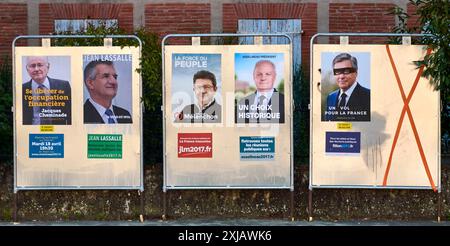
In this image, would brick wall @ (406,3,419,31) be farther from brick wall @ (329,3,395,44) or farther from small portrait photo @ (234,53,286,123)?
small portrait photo @ (234,53,286,123)

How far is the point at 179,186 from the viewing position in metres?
10.4

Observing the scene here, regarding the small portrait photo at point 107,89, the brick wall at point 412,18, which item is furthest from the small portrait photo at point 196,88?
the brick wall at point 412,18

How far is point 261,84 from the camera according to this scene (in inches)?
406

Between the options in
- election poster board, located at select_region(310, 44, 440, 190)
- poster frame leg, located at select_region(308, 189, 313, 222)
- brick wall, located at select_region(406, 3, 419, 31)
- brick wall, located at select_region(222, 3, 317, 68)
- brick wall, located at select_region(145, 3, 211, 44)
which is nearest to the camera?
election poster board, located at select_region(310, 44, 440, 190)

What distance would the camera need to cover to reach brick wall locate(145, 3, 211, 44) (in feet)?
50.5

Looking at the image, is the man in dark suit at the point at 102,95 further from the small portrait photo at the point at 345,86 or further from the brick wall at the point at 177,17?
the brick wall at the point at 177,17

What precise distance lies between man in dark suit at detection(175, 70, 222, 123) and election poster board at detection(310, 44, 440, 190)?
137 cm

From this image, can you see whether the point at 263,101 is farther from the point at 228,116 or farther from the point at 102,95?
the point at 102,95

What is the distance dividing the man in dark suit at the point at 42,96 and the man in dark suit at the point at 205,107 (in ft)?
5.36

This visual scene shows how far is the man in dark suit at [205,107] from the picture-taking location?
10.3 meters

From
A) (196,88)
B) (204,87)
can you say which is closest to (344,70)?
(204,87)

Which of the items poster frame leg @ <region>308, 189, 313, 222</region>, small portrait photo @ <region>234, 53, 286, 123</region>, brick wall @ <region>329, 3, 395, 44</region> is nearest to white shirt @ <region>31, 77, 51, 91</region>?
small portrait photo @ <region>234, 53, 286, 123</region>

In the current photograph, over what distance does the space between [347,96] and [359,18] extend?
5514 mm

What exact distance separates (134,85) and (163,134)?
796mm
